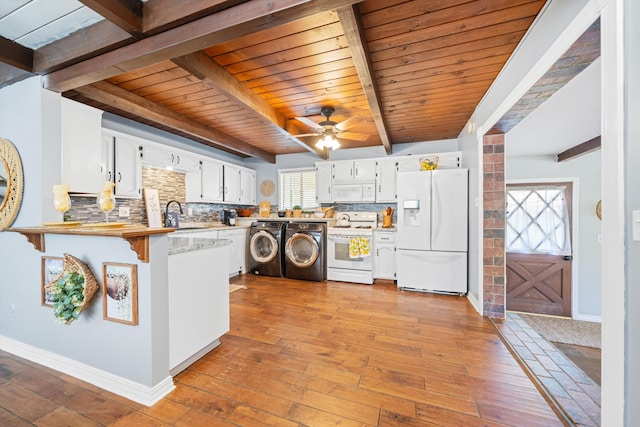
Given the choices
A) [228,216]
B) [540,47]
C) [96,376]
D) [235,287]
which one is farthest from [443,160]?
[96,376]

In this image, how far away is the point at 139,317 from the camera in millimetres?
1491

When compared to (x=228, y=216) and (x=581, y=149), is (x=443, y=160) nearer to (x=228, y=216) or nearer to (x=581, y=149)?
(x=581, y=149)

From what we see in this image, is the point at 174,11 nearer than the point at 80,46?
Yes

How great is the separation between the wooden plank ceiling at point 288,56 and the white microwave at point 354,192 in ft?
5.02

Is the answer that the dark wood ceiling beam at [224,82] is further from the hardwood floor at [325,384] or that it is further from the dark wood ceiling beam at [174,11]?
the hardwood floor at [325,384]

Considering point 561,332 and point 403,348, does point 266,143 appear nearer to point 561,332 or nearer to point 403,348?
point 403,348

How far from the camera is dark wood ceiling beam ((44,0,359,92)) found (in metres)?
1.28

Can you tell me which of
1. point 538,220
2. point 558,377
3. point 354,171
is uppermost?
point 354,171

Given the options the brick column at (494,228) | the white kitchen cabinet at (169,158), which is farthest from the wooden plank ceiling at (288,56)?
the brick column at (494,228)

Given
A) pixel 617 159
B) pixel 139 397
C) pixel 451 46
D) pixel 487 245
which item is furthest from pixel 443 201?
pixel 139 397

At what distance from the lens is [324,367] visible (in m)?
1.82

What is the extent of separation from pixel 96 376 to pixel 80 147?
2002mm

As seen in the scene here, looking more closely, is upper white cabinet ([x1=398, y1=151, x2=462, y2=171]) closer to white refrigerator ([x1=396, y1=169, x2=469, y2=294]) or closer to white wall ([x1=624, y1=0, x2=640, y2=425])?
white refrigerator ([x1=396, y1=169, x2=469, y2=294])

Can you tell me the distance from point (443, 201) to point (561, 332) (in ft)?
8.86
